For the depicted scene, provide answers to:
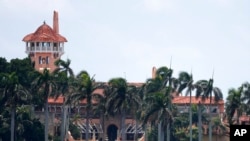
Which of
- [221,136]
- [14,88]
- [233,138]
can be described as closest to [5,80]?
[14,88]

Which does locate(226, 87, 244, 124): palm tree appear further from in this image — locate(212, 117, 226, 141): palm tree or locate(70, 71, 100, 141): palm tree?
locate(212, 117, 226, 141): palm tree

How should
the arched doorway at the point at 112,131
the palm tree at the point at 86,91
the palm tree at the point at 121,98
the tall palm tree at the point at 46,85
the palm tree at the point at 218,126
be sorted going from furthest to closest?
the arched doorway at the point at 112,131
the palm tree at the point at 218,126
the tall palm tree at the point at 46,85
the palm tree at the point at 121,98
the palm tree at the point at 86,91

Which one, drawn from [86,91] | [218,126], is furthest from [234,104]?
[218,126]

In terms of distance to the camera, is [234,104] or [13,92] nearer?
[234,104]

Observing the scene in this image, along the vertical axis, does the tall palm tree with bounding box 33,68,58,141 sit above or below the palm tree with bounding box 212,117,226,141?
above

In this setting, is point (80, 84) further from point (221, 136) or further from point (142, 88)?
point (221, 136)

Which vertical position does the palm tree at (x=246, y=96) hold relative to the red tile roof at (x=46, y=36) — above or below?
below

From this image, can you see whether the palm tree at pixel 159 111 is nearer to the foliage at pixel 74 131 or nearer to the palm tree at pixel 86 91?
the palm tree at pixel 86 91

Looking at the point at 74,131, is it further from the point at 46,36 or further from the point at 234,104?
the point at 234,104

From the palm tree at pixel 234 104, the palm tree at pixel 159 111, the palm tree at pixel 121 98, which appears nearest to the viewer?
the palm tree at pixel 234 104

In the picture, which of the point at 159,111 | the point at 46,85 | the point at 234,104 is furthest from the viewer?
the point at 46,85

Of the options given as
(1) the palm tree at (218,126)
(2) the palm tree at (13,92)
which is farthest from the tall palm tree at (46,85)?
(1) the palm tree at (218,126)

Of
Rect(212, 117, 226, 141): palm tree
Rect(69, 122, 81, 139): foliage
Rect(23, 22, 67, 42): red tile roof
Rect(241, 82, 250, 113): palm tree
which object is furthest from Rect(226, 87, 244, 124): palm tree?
Rect(23, 22, 67, 42): red tile roof

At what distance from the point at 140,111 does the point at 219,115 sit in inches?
2089
